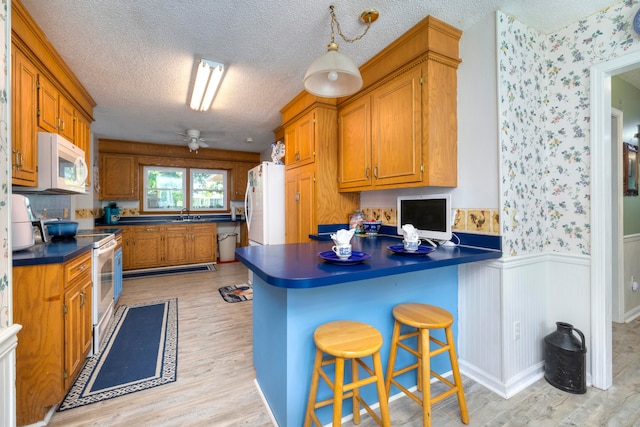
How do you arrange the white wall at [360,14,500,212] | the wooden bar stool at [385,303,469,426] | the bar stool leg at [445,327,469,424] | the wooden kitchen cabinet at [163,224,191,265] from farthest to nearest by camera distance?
the wooden kitchen cabinet at [163,224,191,265], the white wall at [360,14,500,212], the bar stool leg at [445,327,469,424], the wooden bar stool at [385,303,469,426]

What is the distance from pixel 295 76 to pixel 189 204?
4152mm

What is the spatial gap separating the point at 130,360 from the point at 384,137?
8.52 feet

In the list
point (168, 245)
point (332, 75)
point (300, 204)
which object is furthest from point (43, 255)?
point (168, 245)

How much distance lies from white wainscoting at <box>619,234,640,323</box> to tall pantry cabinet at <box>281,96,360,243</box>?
2623 millimetres

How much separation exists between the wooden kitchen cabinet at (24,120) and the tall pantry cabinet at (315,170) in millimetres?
2078

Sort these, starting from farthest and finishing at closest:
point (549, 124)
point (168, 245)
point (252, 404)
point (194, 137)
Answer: point (168, 245), point (194, 137), point (549, 124), point (252, 404)

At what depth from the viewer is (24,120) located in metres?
1.89

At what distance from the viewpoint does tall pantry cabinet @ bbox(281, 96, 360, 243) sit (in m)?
2.73

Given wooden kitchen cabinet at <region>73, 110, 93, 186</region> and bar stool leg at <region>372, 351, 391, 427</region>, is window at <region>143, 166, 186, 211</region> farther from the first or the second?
bar stool leg at <region>372, 351, 391, 427</region>

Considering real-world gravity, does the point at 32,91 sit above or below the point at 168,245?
above

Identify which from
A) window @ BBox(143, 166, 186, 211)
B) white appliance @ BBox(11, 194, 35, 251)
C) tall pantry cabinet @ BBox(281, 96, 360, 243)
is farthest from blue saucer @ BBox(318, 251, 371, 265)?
window @ BBox(143, 166, 186, 211)

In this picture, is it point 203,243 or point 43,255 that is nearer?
point 43,255

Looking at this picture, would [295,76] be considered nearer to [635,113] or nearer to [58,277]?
[58,277]

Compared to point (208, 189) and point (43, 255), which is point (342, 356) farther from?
point (208, 189)
